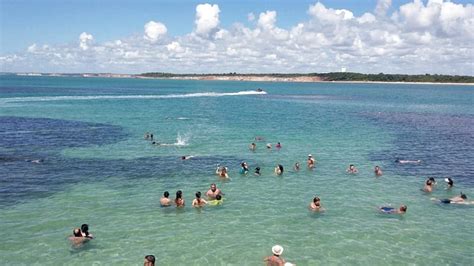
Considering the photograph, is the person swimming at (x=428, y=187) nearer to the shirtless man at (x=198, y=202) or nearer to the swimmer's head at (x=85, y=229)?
the shirtless man at (x=198, y=202)

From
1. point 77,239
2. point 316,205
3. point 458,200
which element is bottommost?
point 77,239

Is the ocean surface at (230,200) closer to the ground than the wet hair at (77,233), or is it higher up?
closer to the ground

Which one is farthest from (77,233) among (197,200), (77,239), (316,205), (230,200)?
(316,205)

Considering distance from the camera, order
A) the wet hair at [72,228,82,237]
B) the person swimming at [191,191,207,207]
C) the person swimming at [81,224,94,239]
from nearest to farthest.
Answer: the wet hair at [72,228,82,237], the person swimming at [81,224,94,239], the person swimming at [191,191,207,207]

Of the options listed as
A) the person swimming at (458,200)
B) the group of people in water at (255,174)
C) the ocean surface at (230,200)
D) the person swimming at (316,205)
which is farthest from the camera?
the person swimming at (458,200)

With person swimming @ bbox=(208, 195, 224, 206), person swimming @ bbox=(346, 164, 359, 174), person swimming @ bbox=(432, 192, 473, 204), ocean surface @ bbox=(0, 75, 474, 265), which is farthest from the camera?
person swimming @ bbox=(346, 164, 359, 174)

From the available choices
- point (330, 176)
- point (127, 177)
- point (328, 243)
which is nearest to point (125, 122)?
point (127, 177)

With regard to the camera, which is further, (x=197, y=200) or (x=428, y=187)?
(x=428, y=187)

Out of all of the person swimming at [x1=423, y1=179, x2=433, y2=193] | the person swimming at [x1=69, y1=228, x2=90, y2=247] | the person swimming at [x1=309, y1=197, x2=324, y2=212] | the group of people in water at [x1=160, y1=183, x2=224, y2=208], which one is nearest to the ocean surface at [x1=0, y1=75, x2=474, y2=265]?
the person swimming at [x1=69, y1=228, x2=90, y2=247]

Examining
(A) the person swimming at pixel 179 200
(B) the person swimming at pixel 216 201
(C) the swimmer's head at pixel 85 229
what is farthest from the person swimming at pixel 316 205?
(C) the swimmer's head at pixel 85 229

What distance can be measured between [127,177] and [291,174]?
12.7 metres

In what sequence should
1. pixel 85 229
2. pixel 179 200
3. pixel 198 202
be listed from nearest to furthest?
pixel 85 229, pixel 179 200, pixel 198 202

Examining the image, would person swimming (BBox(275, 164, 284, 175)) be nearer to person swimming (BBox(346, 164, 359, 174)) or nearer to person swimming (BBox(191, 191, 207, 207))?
person swimming (BBox(346, 164, 359, 174))

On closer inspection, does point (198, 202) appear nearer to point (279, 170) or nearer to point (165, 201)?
point (165, 201)
